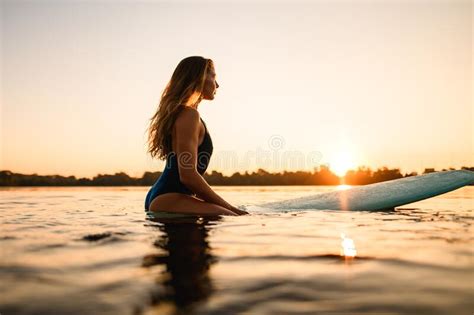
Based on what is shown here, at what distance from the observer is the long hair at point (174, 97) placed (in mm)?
3809

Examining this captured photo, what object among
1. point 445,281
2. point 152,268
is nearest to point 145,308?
point 152,268

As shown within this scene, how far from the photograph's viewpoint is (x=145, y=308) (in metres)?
1.10

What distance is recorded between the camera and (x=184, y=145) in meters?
3.65

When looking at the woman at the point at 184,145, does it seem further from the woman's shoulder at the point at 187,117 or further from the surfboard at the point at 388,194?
the surfboard at the point at 388,194

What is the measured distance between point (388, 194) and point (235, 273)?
4.20 metres

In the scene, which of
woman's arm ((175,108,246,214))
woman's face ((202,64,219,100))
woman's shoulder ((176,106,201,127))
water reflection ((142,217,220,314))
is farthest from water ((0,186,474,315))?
woman's face ((202,64,219,100))

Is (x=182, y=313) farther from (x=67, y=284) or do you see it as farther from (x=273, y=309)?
(x=67, y=284)

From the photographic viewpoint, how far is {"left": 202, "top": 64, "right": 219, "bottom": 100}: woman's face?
13.6ft

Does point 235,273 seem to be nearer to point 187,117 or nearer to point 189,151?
point 189,151

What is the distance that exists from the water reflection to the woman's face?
5.85 ft

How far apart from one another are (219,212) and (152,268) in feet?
7.46

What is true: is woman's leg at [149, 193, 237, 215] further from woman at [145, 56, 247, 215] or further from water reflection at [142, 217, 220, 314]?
water reflection at [142, 217, 220, 314]

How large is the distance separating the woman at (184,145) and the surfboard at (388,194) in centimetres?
166

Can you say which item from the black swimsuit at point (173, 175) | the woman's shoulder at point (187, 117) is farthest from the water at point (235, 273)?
the woman's shoulder at point (187, 117)
